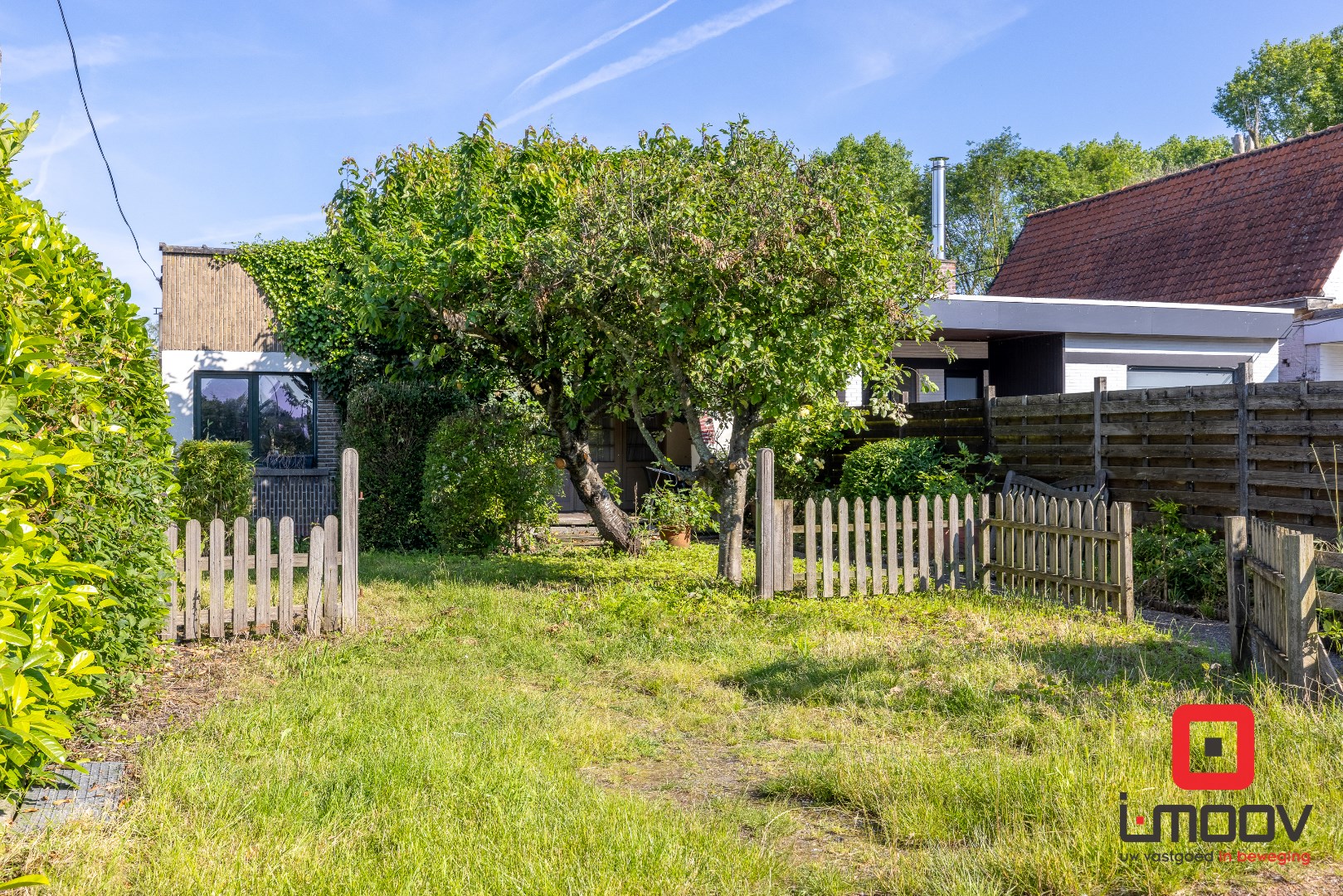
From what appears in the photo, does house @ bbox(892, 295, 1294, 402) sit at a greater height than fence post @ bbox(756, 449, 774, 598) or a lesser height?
greater

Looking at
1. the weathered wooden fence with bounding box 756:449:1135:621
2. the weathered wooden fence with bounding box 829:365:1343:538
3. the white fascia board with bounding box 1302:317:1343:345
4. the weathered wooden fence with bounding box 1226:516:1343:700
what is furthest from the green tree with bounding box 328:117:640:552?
the white fascia board with bounding box 1302:317:1343:345

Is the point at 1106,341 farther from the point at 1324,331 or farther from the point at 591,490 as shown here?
the point at 591,490

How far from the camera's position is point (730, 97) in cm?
1036

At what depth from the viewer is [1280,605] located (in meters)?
5.74

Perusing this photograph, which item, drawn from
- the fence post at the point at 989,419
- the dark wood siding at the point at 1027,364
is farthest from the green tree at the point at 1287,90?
the fence post at the point at 989,419

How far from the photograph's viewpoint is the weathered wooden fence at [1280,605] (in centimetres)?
537

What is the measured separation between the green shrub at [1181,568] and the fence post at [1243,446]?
0.51 meters

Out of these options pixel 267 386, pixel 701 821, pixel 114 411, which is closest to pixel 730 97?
pixel 114 411

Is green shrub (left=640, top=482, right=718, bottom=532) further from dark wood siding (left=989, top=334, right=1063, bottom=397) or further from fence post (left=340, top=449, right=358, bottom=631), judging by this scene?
dark wood siding (left=989, top=334, right=1063, bottom=397)

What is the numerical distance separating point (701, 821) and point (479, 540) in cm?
967

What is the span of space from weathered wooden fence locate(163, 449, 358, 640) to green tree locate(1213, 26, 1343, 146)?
123 feet

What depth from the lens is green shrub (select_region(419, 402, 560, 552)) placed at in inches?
521

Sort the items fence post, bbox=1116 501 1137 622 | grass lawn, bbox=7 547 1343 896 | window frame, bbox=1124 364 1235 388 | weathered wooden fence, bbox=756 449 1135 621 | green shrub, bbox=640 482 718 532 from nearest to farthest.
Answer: grass lawn, bbox=7 547 1343 896
fence post, bbox=1116 501 1137 622
weathered wooden fence, bbox=756 449 1135 621
green shrub, bbox=640 482 718 532
window frame, bbox=1124 364 1235 388

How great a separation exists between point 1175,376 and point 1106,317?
2.13 m
